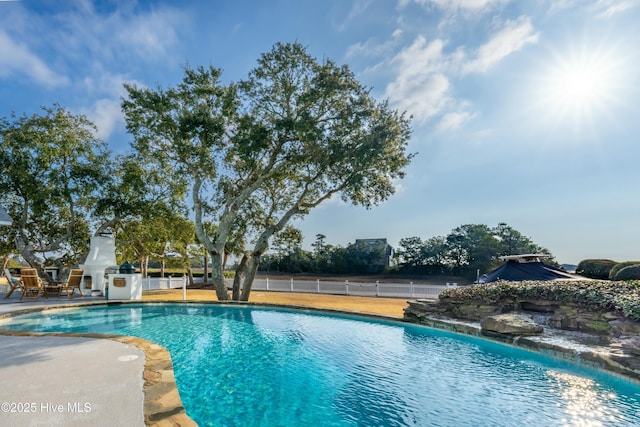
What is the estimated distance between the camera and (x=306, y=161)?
12.9 metres

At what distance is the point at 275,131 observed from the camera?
12328 mm

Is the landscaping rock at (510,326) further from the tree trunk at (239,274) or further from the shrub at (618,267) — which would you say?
the tree trunk at (239,274)

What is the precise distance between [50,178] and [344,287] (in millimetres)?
14960

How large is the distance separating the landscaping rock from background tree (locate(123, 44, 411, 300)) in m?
6.35

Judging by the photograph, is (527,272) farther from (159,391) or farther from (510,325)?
(159,391)

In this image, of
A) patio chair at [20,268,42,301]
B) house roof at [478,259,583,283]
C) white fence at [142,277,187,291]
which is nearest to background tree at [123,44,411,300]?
house roof at [478,259,583,283]

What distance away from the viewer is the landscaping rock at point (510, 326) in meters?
7.13

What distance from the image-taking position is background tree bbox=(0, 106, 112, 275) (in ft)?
46.6

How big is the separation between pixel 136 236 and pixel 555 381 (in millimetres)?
18694

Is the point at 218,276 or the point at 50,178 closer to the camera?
the point at 218,276

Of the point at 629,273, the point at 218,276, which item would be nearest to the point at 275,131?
the point at 218,276

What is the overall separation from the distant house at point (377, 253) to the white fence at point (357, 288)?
55.7ft

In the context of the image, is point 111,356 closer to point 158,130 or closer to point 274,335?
point 274,335

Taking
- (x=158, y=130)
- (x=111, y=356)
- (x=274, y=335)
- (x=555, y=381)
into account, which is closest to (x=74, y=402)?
(x=111, y=356)
